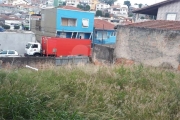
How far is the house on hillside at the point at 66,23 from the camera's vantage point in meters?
27.8

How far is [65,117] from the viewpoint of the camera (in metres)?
3.16

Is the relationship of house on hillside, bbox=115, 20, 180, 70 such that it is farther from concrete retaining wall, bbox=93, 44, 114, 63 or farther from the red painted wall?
the red painted wall

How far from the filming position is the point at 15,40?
22188 mm

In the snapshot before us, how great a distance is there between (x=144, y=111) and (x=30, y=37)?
68.6 ft

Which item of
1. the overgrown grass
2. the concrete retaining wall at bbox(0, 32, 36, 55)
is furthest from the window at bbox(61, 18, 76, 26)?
the overgrown grass

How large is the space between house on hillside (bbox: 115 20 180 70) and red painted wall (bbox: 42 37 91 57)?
692 centimetres

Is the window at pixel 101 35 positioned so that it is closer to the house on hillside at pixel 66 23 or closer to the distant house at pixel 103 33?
the distant house at pixel 103 33

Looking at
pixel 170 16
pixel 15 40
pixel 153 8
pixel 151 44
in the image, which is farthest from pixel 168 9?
pixel 15 40

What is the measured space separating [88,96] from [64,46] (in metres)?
16.7

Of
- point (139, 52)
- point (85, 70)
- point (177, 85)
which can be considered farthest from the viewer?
point (139, 52)

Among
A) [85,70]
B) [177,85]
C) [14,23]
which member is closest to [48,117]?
[85,70]

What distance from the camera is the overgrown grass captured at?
3225 millimetres

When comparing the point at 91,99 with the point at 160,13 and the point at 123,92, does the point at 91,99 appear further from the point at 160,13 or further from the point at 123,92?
the point at 160,13

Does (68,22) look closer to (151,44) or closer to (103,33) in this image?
(103,33)
